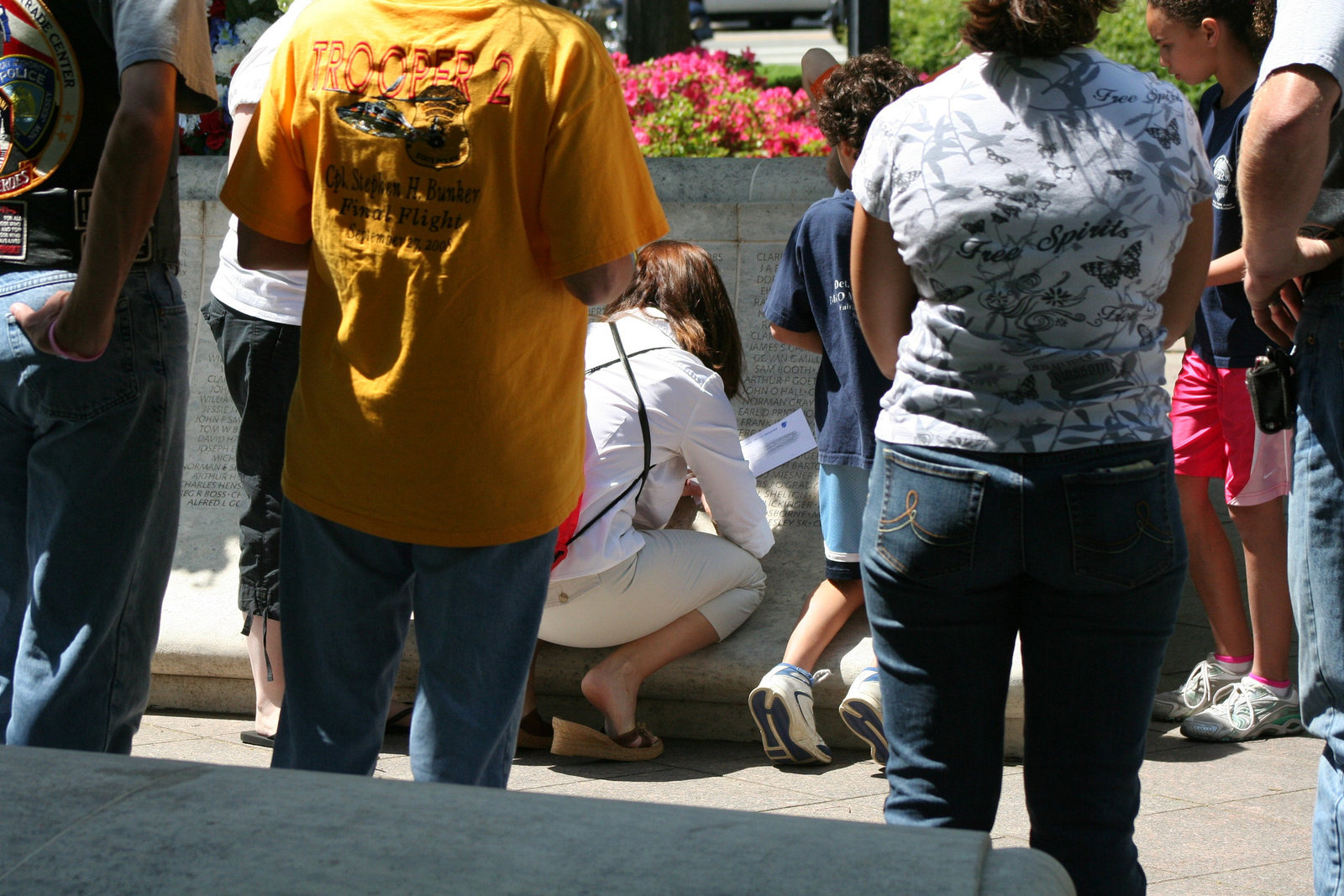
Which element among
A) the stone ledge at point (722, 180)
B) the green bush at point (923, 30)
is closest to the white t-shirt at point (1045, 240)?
the stone ledge at point (722, 180)

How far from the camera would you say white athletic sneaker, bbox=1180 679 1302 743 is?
4133 millimetres

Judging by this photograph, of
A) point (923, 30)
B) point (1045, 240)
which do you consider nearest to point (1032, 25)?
point (1045, 240)

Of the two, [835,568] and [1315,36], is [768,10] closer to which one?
[835,568]

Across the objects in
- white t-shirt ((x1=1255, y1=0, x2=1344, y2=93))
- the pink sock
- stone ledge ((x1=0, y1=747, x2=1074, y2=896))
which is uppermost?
white t-shirt ((x1=1255, y1=0, x2=1344, y2=93))

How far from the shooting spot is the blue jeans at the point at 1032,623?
2162 millimetres

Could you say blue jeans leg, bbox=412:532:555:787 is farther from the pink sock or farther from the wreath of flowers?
the wreath of flowers

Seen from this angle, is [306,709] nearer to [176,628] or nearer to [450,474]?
[450,474]

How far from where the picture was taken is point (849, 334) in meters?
3.96

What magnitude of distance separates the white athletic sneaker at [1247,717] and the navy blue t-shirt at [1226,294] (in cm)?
98

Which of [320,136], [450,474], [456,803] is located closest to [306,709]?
[450,474]

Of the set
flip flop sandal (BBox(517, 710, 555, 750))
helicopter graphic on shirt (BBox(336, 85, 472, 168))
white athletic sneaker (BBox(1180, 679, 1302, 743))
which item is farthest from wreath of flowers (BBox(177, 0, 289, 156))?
white athletic sneaker (BBox(1180, 679, 1302, 743))

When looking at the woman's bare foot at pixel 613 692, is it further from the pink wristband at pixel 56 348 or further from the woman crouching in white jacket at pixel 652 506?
the pink wristband at pixel 56 348

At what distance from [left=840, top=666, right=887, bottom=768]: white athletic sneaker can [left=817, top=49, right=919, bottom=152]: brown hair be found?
4.82ft

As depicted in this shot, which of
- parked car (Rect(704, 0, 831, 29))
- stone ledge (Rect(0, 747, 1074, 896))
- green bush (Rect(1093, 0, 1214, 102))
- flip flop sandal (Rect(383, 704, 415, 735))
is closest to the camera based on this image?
stone ledge (Rect(0, 747, 1074, 896))
